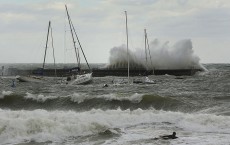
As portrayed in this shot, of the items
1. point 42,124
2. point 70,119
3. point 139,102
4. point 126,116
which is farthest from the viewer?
point 139,102

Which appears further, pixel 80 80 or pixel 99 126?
pixel 80 80

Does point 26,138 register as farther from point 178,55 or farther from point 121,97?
point 178,55

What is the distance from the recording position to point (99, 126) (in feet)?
58.4

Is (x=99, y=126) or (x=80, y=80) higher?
(x=80, y=80)

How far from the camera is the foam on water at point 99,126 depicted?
52.8 feet

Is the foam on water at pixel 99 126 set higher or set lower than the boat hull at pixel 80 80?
lower

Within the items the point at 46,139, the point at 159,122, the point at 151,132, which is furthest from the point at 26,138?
the point at 159,122

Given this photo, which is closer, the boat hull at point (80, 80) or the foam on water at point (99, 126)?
the foam on water at point (99, 126)

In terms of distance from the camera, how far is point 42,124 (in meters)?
17.3

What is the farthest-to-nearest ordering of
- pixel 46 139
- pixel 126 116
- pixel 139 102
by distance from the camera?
pixel 139 102, pixel 126 116, pixel 46 139

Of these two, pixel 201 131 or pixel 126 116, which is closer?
pixel 201 131

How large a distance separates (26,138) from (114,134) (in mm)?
3143

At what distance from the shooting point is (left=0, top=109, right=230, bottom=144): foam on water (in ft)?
52.8

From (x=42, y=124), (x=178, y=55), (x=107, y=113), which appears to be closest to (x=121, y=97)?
(x=107, y=113)
